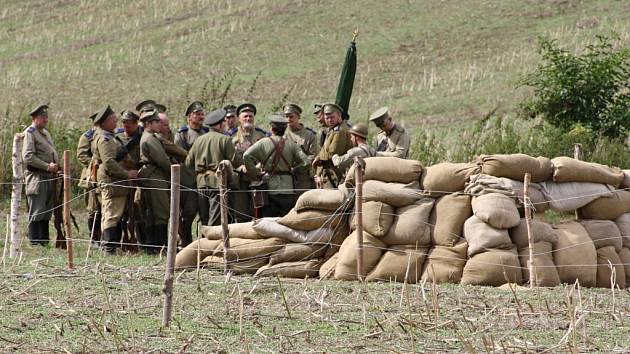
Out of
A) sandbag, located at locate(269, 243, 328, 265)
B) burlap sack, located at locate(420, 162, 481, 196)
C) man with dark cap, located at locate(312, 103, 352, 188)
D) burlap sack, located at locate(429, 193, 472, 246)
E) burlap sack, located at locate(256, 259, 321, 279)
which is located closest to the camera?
burlap sack, located at locate(429, 193, 472, 246)

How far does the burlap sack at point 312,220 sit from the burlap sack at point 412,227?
2.15 feet

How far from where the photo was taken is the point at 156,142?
13.9 m

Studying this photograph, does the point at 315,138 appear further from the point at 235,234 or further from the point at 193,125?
the point at 235,234

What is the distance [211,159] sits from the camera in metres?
13.9

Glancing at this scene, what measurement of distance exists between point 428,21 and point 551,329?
1274 inches

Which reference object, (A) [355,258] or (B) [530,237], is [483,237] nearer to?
(B) [530,237]

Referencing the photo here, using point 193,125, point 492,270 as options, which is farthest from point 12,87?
point 492,270

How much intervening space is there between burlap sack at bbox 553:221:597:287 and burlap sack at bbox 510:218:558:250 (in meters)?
0.11

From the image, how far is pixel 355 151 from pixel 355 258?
1.80m

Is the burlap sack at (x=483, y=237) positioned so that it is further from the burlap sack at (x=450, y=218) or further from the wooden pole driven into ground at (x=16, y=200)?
the wooden pole driven into ground at (x=16, y=200)

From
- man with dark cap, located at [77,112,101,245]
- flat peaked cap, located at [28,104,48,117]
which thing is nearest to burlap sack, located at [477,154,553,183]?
man with dark cap, located at [77,112,101,245]

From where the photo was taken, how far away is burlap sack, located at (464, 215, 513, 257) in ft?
37.2

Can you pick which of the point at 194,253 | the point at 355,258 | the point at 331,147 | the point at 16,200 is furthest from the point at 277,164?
the point at 16,200

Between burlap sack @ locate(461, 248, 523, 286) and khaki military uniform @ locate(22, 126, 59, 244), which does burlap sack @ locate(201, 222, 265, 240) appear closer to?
burlap sack @ locate(461, 248, 523, 286)
